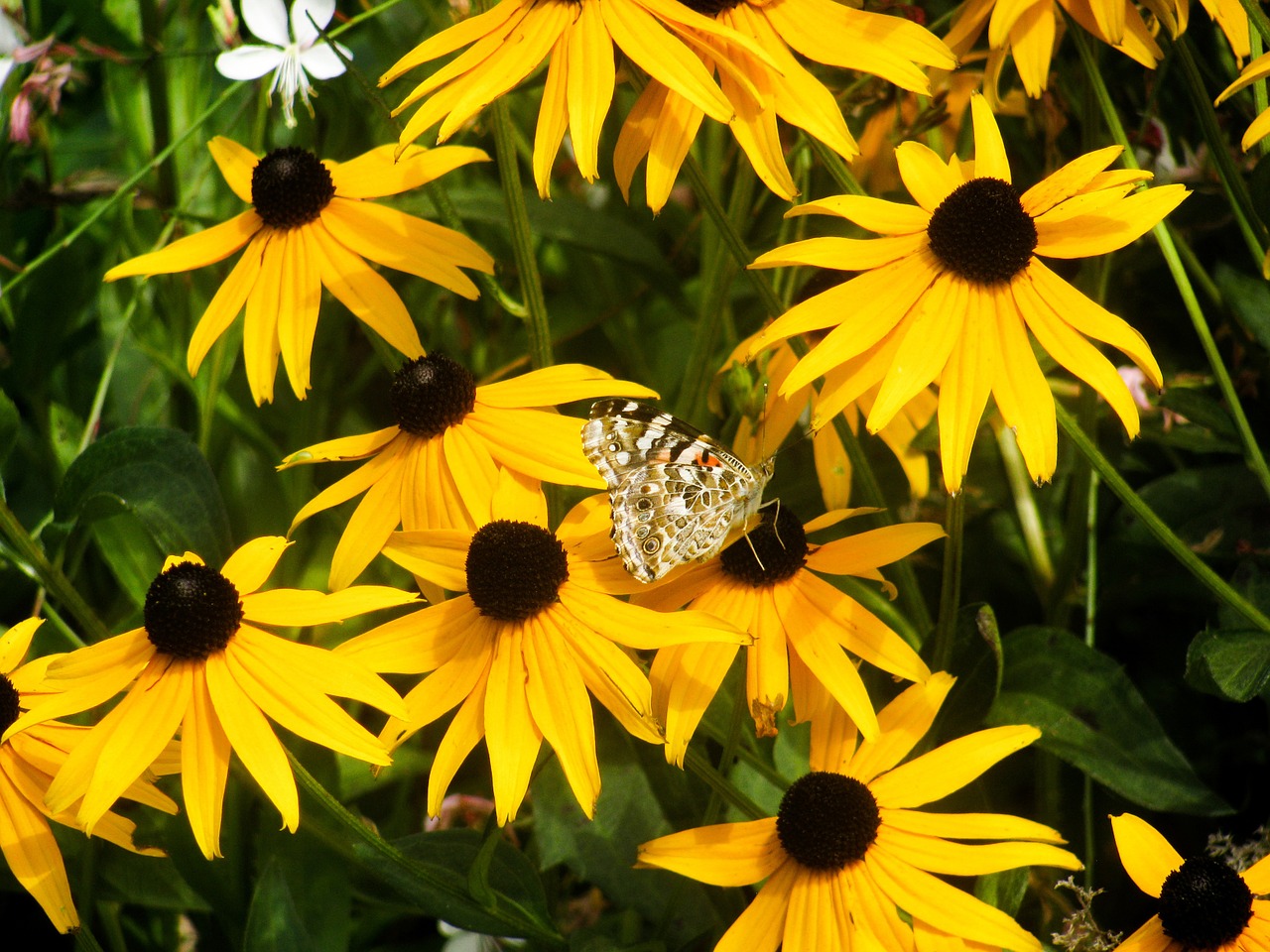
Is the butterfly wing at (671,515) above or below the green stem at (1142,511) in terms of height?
above

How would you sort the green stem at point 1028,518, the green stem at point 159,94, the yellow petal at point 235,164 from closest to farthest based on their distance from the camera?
the yellow petal at point 235,164, the green stem at point 1028,518, the green stem at point 159,94

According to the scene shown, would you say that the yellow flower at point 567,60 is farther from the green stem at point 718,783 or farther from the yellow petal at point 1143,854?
the yellow petal at point 1143,854

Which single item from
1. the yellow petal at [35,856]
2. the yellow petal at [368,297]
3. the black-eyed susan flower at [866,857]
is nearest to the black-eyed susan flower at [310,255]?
the yellow petal at [368,297]

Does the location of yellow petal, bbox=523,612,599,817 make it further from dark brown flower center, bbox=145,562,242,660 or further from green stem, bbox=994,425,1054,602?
green stem, bbox=994,425,1054,602

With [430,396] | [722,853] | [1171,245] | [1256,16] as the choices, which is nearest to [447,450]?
[430,396]

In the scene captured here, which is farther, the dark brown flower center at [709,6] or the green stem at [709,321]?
the green stem at [709,321]

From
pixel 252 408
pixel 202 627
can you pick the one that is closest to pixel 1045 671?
pixel 202 627
